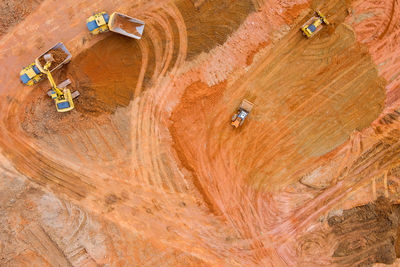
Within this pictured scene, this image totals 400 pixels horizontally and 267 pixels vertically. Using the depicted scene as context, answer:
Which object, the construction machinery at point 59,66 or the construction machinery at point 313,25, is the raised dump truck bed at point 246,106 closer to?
the construction machinery at point 313,25

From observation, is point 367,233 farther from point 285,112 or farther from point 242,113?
point 242,113

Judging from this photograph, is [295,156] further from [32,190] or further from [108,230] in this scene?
[32,190]

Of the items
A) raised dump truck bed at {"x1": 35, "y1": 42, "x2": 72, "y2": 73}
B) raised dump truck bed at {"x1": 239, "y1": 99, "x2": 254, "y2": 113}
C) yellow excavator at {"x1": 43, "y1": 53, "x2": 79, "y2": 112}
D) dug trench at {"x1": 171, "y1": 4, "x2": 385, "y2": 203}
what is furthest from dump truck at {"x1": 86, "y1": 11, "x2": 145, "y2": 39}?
raised dump truck bed at {"x1": 239, "y1": 99, "x2": 254, "y2": 113}

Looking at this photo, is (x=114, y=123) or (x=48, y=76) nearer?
(x=48, y=76)

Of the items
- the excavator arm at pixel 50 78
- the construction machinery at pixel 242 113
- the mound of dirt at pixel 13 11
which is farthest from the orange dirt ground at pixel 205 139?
the excavator arm at pixel 50 78

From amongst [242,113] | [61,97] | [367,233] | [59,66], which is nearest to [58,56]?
[59,66]

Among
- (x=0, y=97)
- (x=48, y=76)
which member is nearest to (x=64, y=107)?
(x=48, y=76)

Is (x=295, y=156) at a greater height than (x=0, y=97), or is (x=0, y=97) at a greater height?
(x=0, y=97)
